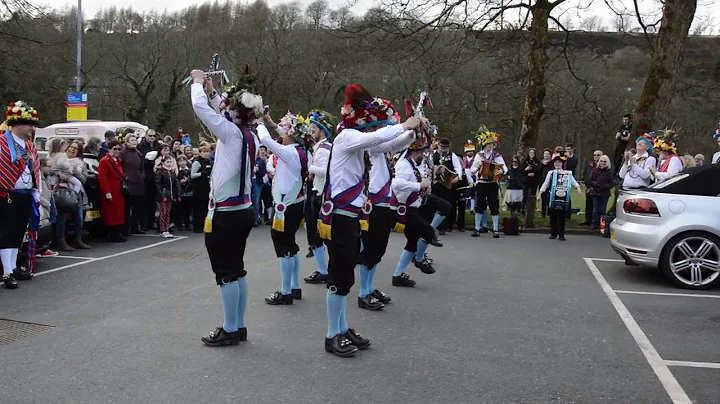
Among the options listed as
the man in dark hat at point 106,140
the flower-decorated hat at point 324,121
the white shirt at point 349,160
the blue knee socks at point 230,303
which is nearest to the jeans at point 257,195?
the man in dark hat at point 106,140

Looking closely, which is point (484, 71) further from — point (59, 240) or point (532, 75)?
point (59, 240)

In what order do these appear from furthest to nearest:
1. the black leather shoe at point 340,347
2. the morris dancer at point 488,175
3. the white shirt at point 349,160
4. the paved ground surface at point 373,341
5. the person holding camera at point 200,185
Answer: the morris dancer at point 488,175, the person holding camera at point 200,185, the black leather shoe at point 340,347, the white shirt at point 349,160, the paved ground surface at point 373,341

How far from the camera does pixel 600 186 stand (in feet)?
48.2

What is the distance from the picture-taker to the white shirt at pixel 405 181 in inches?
298

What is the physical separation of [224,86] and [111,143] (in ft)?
22.1

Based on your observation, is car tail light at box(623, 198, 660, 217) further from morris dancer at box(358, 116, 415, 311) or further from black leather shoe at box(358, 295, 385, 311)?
black leather shoe at box(358, 295, 385, 311)

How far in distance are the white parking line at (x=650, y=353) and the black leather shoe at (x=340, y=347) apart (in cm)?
241

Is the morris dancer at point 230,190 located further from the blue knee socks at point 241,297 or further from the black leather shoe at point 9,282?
the black leather shoe at point 9,282

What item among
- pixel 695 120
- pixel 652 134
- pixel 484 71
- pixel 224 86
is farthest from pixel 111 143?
pixel 695 120

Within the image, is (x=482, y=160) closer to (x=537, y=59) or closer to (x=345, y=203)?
(x=537, y=59)

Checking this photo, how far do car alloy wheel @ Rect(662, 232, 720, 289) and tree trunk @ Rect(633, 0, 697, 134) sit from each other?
24.9ft

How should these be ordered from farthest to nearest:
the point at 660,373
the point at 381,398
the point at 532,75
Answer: the point at 532,75 < the point at 660,373 < the point at 381,398

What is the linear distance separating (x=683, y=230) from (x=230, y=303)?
6.06 m

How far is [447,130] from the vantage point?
3634 centimetres
